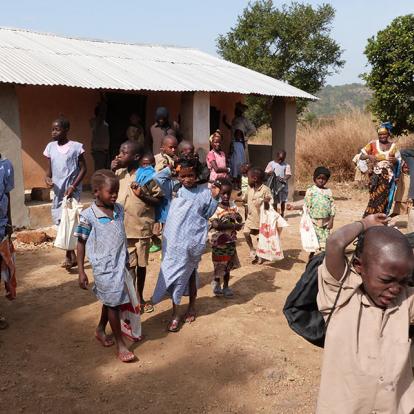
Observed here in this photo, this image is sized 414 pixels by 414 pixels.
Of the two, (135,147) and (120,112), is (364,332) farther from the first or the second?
(120,112)

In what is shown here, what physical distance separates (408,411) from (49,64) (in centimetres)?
779

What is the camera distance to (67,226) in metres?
5.27

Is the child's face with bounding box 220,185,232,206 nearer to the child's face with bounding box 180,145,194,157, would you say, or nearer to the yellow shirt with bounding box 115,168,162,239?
the child's face with bounding box 180,145,194,157

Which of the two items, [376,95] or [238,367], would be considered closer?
[238,367]

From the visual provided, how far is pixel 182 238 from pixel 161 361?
0.93 m

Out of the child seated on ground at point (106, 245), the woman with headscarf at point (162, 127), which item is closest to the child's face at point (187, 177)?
the child seated on ground at point (106, 245)

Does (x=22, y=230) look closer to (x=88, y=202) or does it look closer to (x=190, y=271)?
(x=88, y=202)

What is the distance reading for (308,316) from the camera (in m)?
1.98

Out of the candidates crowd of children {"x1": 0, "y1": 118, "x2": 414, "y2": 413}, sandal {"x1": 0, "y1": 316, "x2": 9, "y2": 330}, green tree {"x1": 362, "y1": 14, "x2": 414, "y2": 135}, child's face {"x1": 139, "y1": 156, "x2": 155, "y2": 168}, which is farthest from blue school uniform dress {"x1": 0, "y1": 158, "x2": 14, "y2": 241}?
green tree {"x1": 362, "y1": 14, "x2": 414, "y2": 135}

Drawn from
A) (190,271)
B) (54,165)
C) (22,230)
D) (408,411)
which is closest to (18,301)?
(54,165)

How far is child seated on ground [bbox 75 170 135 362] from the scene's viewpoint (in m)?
3.40

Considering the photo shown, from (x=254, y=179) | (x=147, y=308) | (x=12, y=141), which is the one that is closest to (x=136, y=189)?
(x=147, y=308)

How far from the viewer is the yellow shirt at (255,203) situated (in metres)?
5.80

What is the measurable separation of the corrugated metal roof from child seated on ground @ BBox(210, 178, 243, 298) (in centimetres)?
380
